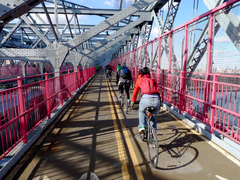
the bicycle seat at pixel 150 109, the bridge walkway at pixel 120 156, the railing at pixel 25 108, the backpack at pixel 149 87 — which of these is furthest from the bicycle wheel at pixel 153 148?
the railing at pixel 25 108

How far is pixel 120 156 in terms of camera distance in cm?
392

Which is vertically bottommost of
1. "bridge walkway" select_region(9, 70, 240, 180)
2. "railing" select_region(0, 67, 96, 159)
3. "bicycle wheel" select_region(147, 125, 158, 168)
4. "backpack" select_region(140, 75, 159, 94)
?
"bridge walkway" select_region(9, 70, 240, 180)

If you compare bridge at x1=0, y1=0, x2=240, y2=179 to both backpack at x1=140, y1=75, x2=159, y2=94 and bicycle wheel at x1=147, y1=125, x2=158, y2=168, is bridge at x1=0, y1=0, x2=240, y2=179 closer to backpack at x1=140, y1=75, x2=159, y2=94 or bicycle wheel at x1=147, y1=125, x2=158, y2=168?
bicycle wheel at x1=147, y1=125, x2=158, y2=168

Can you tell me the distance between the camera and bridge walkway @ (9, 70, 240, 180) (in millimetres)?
3297

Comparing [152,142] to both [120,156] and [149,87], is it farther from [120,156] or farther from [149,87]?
[149,87]

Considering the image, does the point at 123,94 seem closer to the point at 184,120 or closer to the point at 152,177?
the point at 184,120

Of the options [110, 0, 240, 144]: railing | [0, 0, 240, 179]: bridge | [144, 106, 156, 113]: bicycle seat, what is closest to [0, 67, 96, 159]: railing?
[0, 0, 240, 179]: bridge

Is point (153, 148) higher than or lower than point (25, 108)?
lower

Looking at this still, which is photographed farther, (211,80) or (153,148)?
(211,80)

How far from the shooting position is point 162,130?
5.50 m

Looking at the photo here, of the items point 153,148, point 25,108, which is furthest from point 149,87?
point 25,108

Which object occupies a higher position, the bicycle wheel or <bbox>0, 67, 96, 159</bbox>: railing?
<bbox>0, 67, 96, 159</bbox>: railing

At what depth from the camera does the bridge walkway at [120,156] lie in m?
3.30

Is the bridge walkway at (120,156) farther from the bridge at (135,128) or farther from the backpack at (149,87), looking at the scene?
the backpack at (149,87)
